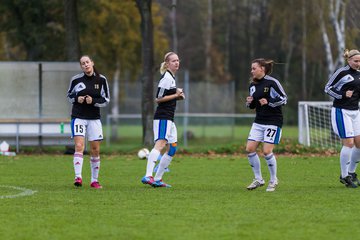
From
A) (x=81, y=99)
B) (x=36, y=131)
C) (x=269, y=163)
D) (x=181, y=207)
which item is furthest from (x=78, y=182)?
(x=36, y=131)

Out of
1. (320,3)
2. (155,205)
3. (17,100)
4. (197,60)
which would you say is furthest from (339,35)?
(197,60)

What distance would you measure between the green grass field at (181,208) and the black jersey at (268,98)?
3.55 ft

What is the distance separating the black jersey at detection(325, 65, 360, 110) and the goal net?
37.5ft

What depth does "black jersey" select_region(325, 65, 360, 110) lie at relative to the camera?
12969 mm

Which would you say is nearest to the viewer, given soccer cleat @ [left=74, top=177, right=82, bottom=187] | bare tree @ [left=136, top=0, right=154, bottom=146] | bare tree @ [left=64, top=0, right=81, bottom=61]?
soccer cleat @ [left=74, top=177, right=82, bottom=187]

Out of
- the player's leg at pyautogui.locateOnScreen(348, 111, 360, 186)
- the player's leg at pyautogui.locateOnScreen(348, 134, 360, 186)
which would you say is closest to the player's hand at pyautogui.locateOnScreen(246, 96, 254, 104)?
the player's leg at pyautogui.locateOnScreen(348, 111, 360, 186)

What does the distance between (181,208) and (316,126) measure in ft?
52.7

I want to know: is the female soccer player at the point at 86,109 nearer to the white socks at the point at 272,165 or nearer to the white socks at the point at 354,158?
the white socks at the point at 272,165

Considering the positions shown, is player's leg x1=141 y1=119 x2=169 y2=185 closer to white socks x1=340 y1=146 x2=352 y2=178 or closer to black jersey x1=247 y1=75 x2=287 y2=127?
black jersey x1=247 y1=75 x2=287 y2=127

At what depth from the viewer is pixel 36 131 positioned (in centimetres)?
2442

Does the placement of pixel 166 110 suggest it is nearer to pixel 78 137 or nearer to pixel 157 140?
pixel 157 140

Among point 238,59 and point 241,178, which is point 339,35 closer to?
point 241,178

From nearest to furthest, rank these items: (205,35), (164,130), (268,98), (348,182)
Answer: (268,98), (164,130), (348,182), (205,35)

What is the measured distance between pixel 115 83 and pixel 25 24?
25.6 feet
